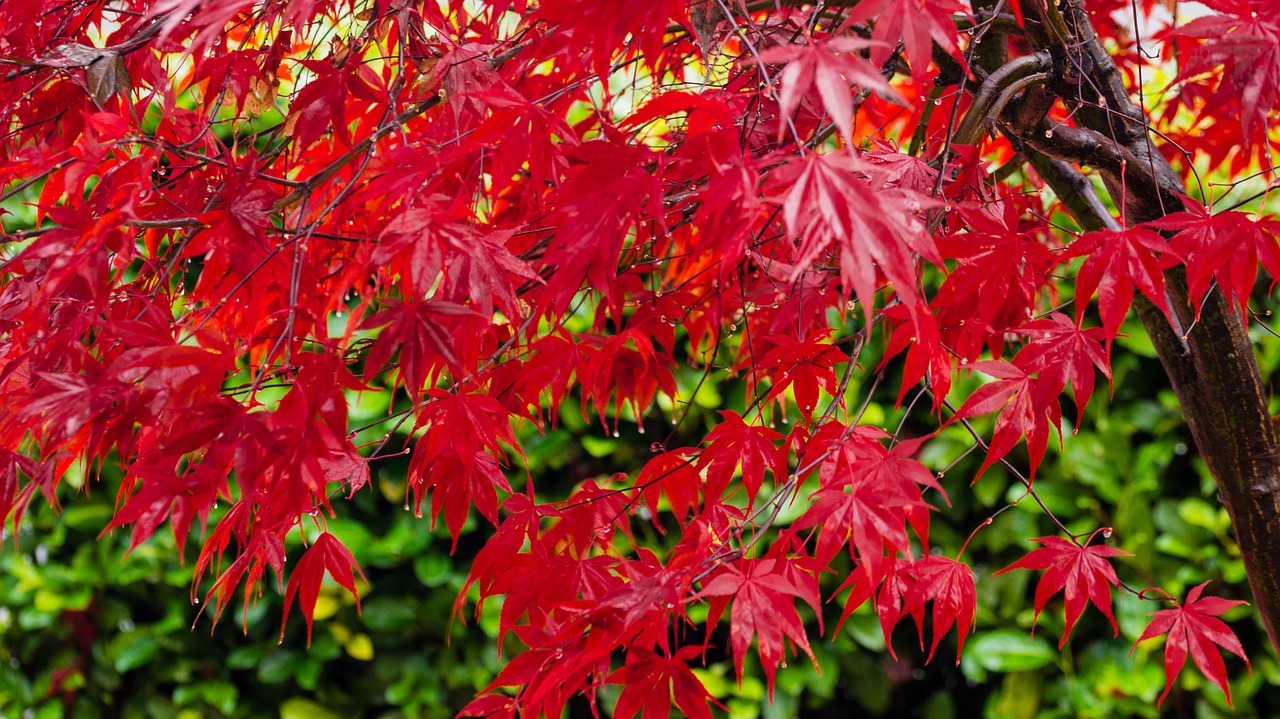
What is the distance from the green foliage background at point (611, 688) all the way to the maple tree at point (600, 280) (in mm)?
702

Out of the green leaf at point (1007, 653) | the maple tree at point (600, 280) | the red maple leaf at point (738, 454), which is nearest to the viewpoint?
the maple tree at point (600, 280)

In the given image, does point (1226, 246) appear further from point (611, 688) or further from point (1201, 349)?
point (611, 688)

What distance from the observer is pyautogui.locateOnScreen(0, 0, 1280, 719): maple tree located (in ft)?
2.09

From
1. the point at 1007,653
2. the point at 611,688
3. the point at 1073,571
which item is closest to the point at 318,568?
the point at 1073,571

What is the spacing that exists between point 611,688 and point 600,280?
1.43m

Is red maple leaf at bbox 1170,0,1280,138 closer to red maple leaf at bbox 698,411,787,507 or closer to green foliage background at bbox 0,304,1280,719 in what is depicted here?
red maple leaf at bbox 698,411,787,507

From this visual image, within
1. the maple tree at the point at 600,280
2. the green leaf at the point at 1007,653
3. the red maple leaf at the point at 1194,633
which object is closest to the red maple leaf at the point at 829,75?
the maple tree at the point at 600,280

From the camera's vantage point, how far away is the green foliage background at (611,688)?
1.77 m

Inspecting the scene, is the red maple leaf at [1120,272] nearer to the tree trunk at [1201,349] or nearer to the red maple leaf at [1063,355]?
the red maple leaf at [1063,355]

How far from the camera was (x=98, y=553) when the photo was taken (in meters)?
2.02

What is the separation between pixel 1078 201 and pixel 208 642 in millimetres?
1803

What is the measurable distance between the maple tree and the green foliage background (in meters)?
0.70

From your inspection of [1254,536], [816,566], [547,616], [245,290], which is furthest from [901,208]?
[1254,536]

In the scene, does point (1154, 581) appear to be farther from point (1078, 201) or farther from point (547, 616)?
point (547, 616)
